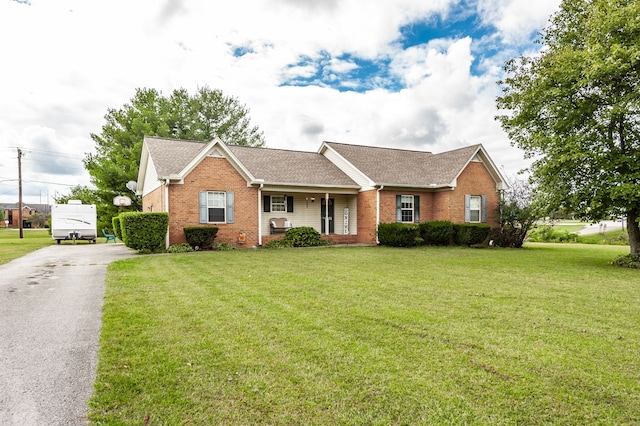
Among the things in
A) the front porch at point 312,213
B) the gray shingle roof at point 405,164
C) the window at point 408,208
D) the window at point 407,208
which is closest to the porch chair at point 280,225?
the front porch at point 312,213

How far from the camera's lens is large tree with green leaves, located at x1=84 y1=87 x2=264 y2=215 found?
94.1ft

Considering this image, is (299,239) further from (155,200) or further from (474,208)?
(474,208)

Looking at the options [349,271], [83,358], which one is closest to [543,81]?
[349,271]

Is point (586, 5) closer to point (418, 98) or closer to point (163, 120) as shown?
point (418, 98)

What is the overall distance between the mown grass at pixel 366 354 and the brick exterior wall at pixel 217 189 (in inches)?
318

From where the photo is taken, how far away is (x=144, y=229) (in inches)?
549

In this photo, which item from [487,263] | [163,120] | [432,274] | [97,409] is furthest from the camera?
[163,120]

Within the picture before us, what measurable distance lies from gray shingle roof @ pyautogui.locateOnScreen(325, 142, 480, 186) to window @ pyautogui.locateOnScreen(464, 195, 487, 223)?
1.93m

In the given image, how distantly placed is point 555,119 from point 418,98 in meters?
7.90

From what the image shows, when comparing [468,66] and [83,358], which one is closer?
[83,358]

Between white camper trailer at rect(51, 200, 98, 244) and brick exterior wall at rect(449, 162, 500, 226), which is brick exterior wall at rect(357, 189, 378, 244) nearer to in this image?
brick exterior wall at rect(449, 162, 500, 226)

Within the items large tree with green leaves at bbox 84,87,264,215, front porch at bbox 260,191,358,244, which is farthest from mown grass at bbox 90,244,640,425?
large tree with green leaves at bbox 84,87,264,215

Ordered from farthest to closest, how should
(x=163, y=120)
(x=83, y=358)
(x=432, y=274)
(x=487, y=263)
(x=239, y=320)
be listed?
(x=163, y=120) < (x=487, y=263) < (x=432, y=274) < (x=239, y=320) < (x=83, y=358)

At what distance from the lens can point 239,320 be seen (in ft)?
16.4
